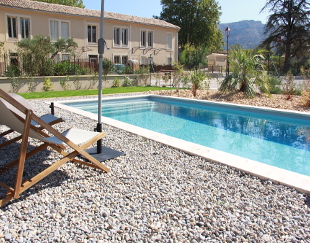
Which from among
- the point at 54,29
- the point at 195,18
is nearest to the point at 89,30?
the point at 54,29

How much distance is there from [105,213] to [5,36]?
22.7 meters

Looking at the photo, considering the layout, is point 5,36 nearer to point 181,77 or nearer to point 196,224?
point 181,77

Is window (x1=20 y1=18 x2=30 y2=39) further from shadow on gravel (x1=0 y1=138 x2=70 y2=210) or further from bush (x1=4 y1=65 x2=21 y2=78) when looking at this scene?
shadow on gravel (x1=0 y1=138 x2=70 y2=210)

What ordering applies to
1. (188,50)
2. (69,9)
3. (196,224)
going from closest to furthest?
(196,224) → (69,9) → (188,50)

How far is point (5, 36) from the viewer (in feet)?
70.3

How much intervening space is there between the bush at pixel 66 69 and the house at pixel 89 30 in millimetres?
2942

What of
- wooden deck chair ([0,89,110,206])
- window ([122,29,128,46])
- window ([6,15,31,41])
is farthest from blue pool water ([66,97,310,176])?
window ([122,29,128,46])

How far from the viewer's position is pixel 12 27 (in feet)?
71.6

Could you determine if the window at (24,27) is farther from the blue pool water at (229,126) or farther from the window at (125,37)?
the blue pool water at (229,126)

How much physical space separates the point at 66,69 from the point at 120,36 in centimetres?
1266

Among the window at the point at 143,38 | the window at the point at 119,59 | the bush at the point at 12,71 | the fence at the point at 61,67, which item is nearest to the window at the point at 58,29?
the window at the point at 119,59

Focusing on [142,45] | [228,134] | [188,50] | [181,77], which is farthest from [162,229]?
[188,50]

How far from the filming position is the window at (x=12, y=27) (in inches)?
855

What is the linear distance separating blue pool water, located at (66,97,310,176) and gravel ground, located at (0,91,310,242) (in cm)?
223
